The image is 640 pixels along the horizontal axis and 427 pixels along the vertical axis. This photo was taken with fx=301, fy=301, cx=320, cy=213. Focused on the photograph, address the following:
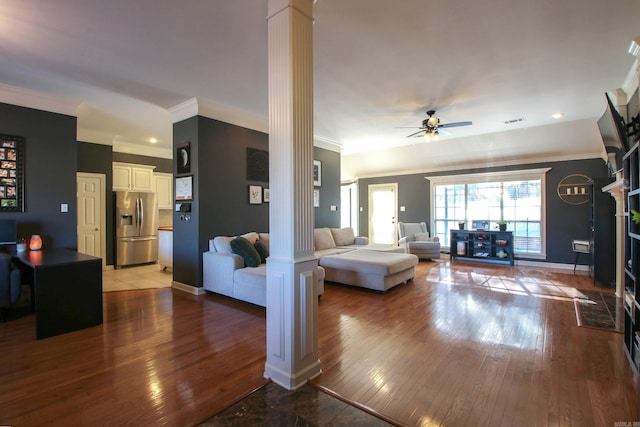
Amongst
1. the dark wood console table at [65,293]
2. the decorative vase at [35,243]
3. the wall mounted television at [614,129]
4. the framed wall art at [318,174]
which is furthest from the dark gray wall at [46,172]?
the wall mounted television at [614,129]

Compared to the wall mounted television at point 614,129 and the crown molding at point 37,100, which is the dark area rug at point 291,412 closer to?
the wall mounted television at point 614,129

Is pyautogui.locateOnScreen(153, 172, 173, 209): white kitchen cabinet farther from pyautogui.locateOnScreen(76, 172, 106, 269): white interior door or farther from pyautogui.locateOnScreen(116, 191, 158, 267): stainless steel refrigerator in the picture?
pyautogui.locateOnScreen(76, 172, 106, 269): white interior door

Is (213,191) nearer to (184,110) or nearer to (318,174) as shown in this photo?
(184,110)

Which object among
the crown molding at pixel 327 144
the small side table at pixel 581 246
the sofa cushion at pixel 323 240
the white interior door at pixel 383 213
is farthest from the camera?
the white interior door at pixel 383 213

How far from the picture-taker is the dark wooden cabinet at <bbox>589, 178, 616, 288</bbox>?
15.6 feet

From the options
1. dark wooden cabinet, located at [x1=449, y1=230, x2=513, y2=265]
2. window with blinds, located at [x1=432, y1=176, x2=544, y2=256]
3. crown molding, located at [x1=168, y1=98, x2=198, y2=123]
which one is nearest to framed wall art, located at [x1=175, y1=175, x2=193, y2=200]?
crown molding, located at [x1=168, y1=98, x2=198, y2=123]

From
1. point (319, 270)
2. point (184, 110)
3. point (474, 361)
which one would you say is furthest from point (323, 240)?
point (474, 361)

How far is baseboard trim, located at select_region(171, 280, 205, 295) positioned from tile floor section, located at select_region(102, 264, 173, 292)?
237 millimetres

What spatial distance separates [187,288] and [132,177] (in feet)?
11.6

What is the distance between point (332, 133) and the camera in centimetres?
623

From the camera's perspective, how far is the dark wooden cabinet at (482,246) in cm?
675

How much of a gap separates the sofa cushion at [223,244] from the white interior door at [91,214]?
3.26 metres

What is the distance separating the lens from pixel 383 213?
9.20 metres

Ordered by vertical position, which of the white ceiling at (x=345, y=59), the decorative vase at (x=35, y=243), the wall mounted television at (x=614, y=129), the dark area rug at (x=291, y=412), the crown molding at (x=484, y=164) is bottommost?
the dark area rug at (x=291, y=412)
